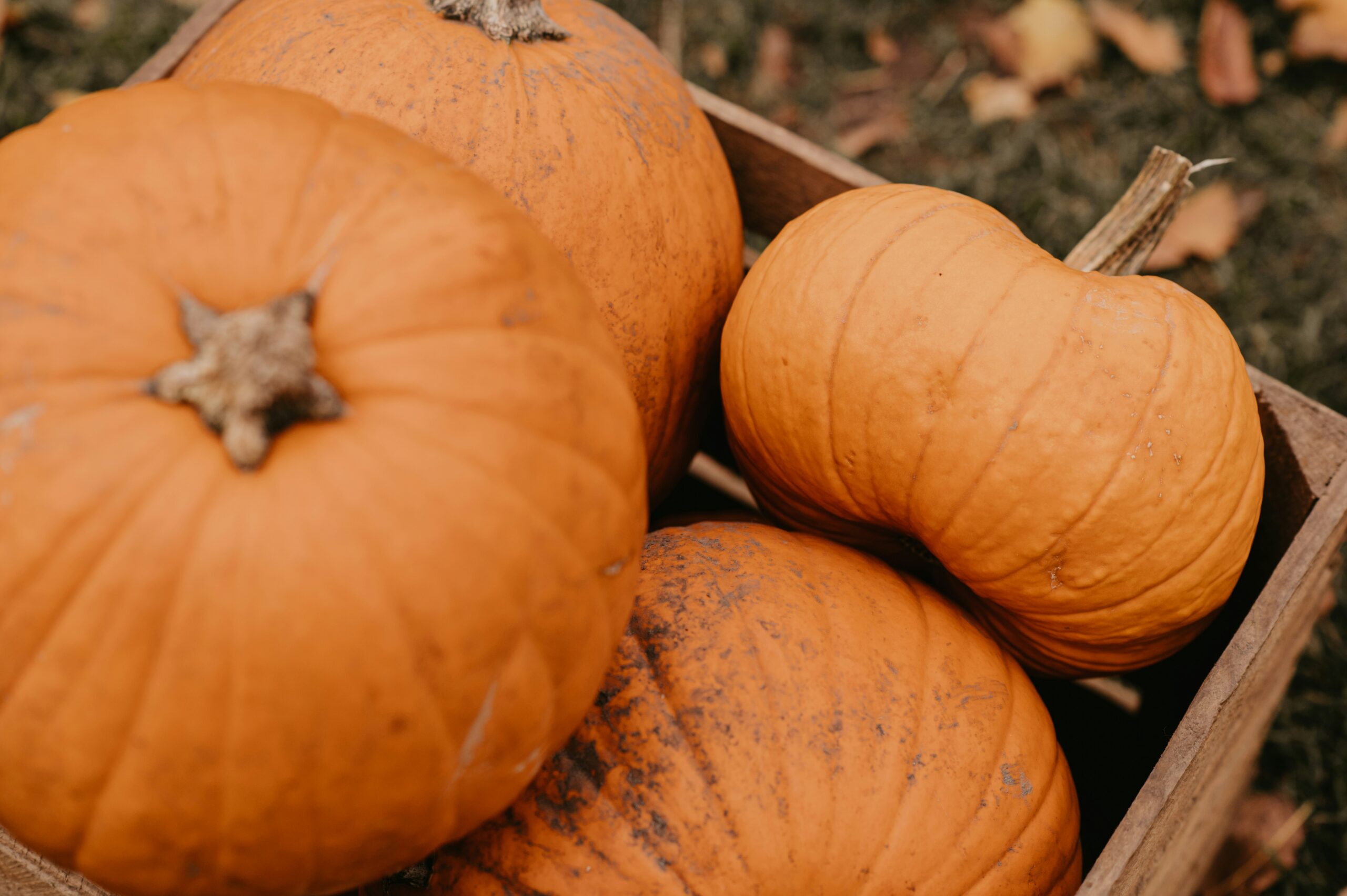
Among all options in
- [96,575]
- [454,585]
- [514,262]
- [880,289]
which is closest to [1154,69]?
[880,289]

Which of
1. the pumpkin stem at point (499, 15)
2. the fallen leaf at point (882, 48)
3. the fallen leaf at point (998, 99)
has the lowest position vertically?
the fallen leaf at point (998, 99)

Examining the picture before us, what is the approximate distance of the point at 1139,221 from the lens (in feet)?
4.81

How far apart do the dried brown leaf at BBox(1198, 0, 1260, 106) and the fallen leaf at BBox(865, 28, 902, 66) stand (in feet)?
2.80

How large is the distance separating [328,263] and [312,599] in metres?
0.30

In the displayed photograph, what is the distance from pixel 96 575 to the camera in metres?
0.79

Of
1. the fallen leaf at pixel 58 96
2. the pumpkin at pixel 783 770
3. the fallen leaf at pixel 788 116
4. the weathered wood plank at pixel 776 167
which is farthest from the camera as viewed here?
the fallen leaf at pixel 788 116

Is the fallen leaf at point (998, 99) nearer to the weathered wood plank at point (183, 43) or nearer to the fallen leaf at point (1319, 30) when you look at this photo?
the fallen leaf at point (1319, 30)

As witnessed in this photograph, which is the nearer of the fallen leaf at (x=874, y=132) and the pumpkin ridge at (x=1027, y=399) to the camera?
the pumpkin ridge at (x=1027, y=399)

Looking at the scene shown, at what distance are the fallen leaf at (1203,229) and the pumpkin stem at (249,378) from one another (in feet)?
7.93

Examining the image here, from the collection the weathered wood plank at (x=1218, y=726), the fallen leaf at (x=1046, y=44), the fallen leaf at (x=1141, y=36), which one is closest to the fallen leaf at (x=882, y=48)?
the fallen leaf at (x=1046, y=44)

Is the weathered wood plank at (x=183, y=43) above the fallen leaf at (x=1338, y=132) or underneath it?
above

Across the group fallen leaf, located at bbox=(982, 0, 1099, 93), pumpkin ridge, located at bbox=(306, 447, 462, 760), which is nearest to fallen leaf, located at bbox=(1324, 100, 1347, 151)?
fallen leaf, located at bbox=(982, 0, 1099, 93)

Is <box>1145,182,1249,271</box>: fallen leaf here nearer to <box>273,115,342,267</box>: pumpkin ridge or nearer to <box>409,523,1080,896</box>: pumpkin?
<box>409,523,1080,896</box>: pumpkin

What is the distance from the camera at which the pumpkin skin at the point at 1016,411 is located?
3.79 ft
